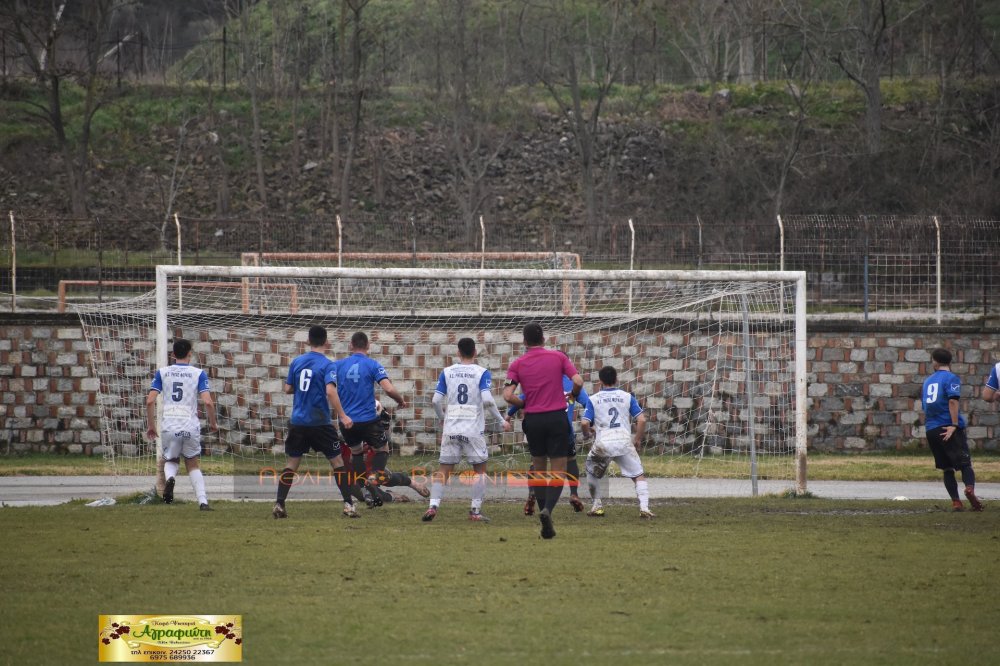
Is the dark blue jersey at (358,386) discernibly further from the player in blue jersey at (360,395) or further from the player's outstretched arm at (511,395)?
the player's outstretched arm at (511,395)

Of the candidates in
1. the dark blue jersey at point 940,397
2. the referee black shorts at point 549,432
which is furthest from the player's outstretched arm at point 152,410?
the dark blue jersey at point 940,397

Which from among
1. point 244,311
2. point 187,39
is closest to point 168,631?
point 244,311

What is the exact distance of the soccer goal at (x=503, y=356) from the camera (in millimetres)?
18266

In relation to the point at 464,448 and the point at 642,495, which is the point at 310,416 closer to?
the point at 464,448

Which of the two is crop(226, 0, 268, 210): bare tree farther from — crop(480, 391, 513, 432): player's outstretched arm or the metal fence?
crop(480, 391, 513, 432): player's outstretched arm

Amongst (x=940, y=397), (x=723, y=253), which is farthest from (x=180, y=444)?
(x=723, y=253)

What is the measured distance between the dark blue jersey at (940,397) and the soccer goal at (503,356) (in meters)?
3.78

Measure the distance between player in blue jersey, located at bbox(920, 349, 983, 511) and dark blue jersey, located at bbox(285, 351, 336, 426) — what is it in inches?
274

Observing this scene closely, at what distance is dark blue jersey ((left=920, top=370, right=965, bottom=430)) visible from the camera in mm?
13180

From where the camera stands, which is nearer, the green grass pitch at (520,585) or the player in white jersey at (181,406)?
the green grass pitch at (520,585)

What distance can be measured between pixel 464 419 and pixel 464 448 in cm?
31

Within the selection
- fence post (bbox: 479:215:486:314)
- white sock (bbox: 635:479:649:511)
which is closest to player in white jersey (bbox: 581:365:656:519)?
white sock (bbox: 635:479:649:511)

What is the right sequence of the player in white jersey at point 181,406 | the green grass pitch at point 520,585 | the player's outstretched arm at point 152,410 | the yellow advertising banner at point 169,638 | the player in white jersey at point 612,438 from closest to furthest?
the yellow advertising banner at point 169,638 < the green grass pitch at point 520,585 < the player in white jersey at point 612,438 < the player in white jersey at point 181,406 < the player's outstretched arm at point 152,410

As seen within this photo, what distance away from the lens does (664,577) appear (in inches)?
336
